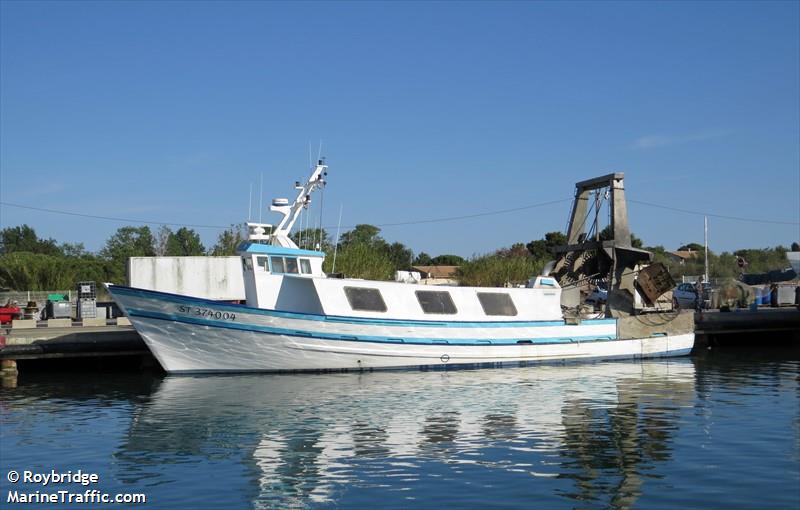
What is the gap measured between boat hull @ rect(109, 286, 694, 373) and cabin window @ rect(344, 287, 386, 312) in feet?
2.09

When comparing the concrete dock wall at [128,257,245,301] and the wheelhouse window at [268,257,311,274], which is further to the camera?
the concrete dock wall at [128,257,245,301]

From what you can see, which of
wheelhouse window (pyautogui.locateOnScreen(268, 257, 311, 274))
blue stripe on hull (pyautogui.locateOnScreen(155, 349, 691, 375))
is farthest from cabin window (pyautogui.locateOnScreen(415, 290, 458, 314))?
wheelhouse window (pyautogui.locateOnScreen(268, 257, 311, 274))

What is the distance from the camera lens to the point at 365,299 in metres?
27.1

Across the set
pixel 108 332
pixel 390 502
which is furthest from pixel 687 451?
pixel 108 332

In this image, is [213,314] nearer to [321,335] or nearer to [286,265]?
[286,265]

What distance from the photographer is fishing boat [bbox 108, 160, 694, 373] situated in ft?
84.2

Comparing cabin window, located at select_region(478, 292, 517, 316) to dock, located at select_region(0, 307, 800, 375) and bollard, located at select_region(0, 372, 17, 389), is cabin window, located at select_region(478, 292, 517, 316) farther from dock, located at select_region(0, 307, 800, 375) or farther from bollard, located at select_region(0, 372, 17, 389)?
bollard, located at select_region(0, 372, 17, 389)

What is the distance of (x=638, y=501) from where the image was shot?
472 inches

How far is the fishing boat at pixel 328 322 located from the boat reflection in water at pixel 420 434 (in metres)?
0.92

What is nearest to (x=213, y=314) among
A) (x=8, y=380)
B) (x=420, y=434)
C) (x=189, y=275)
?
(x=8, y=380)

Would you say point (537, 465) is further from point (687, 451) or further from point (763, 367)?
point (763, 367)

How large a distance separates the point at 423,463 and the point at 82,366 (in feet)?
67.6

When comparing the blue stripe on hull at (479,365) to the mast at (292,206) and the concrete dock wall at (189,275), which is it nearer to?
the mast at (292,206)

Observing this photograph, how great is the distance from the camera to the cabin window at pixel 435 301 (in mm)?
28094
